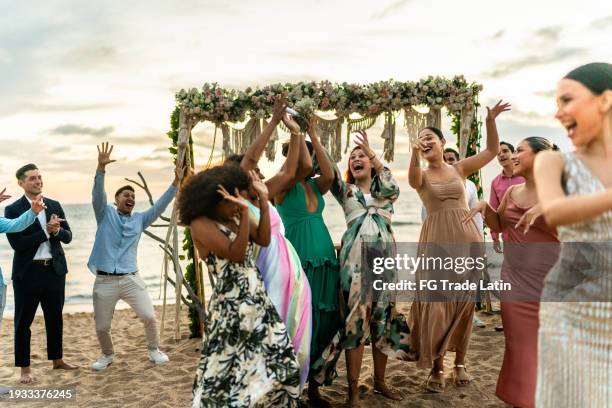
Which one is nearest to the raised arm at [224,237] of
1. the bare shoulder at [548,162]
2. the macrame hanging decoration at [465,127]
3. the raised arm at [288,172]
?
the raised arm at [288,172]

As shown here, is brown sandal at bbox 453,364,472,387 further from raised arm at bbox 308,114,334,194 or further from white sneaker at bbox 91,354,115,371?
white sneaker at bbox 91,354,115,371

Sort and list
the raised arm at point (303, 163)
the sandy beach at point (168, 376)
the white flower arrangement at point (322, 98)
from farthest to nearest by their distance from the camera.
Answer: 1. the white flower arrangement at point (322, 98)
2. the sandy beach at point (168, 376)
3. the raised arm at point (303, 163)

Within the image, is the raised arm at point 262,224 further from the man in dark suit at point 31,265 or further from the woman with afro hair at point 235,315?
the man in dark suit at point 31,265

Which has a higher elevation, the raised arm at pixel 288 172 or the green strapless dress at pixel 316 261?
the raised arm at pixel 288 172

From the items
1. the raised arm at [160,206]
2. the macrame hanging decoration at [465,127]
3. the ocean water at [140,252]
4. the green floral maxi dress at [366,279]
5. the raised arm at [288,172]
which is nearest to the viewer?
the raised arm at [288,172]

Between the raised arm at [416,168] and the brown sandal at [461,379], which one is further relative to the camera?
the brown sandal at [461,379]

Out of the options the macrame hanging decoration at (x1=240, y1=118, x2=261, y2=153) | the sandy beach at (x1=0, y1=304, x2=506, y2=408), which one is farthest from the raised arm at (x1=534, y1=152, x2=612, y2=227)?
the macrame hanging decoration at (x1=240, y1=118, x2=261, y2=153)

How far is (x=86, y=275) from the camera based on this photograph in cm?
2162

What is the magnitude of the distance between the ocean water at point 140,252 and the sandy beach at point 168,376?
73.9 inches

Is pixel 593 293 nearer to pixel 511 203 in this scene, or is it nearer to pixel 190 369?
pixel 511 203

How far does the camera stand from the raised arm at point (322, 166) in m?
4.75

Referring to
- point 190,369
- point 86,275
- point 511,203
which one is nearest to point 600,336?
point 511,203

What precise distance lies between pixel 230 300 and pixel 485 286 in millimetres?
4803

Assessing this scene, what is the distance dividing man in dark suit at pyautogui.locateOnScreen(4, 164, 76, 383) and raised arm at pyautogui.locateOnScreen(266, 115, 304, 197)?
2.78 metres
